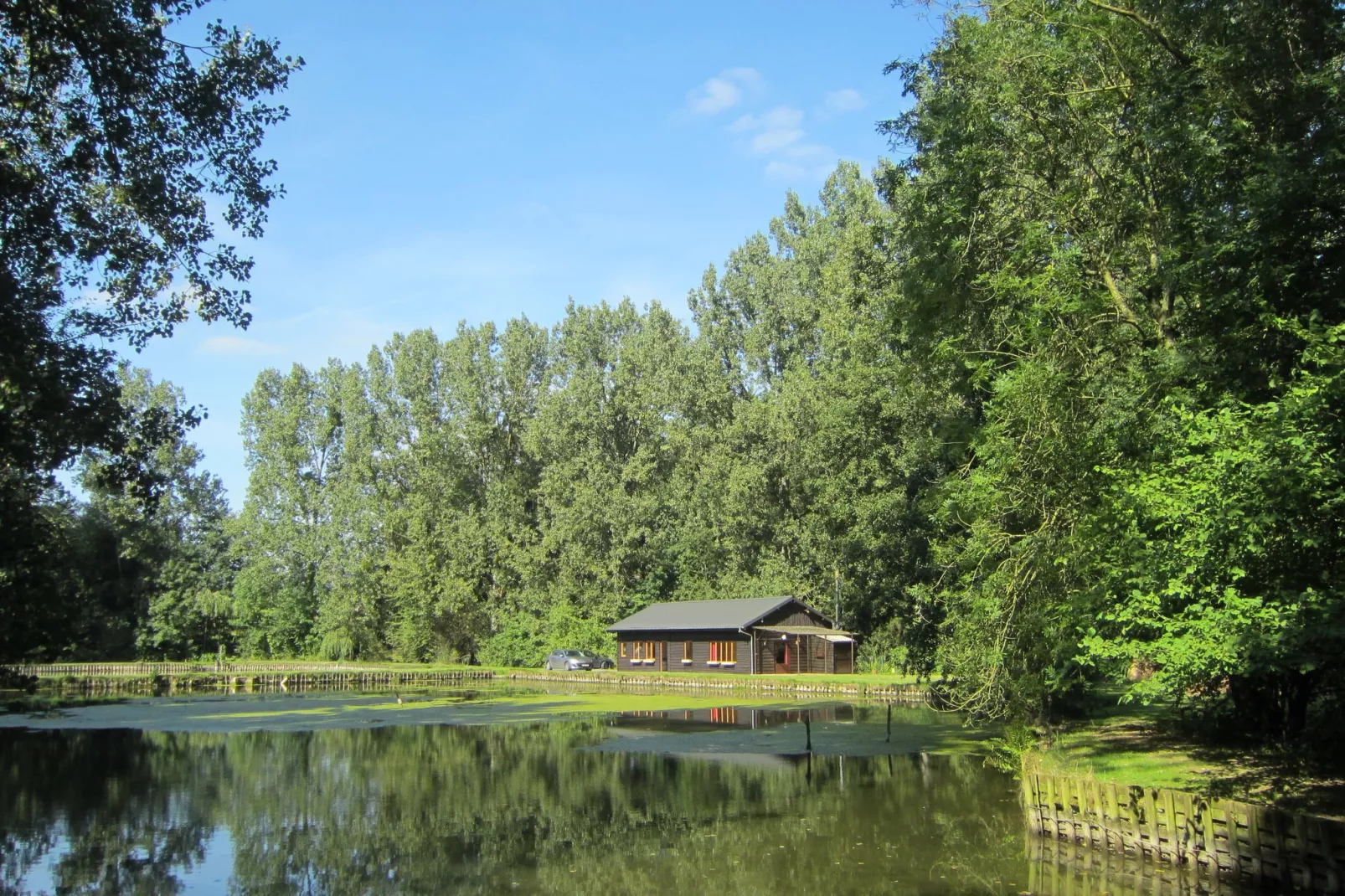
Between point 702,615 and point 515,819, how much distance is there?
37.8 meters

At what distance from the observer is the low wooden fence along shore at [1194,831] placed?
36.5ft

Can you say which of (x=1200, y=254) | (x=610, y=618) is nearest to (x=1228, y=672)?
(x=1200, y=254)

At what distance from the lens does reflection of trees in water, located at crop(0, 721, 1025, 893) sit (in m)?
14.1

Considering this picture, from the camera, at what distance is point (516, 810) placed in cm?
1892

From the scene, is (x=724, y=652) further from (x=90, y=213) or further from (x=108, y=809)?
(x=90, y=213)

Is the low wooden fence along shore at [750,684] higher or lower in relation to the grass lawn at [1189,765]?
lower

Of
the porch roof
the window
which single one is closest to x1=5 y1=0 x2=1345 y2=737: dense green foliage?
the porch roof

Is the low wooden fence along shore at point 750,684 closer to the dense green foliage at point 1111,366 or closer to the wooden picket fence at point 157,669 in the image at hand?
the dense green foliage at point 1111,366

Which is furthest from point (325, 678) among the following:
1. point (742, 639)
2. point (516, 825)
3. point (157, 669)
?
point (516, 825)

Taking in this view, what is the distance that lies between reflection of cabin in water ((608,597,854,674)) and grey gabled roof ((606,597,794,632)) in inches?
1.9

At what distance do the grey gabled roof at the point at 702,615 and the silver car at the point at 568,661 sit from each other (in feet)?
9.54

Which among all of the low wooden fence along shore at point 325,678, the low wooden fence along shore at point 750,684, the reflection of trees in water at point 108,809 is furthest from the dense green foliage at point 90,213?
the low wooden fence along shore at point 325,678

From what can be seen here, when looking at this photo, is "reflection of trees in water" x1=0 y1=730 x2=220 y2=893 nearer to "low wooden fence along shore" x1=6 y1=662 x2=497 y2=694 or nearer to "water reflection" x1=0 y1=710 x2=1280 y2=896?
"water reflection" x1=0 y1=710 x2=1280 y2=896

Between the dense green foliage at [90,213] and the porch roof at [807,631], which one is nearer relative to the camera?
the dense green foliage at [90,213]
